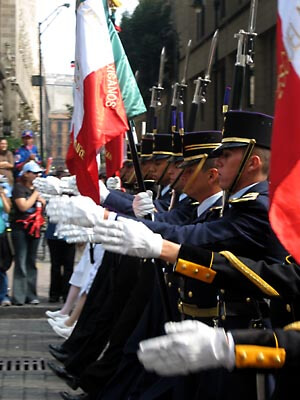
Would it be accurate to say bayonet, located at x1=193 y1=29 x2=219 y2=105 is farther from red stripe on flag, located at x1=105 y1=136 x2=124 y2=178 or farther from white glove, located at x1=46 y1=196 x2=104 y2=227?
white glove, located at x1=46 y1=196 x2=104 y2=227

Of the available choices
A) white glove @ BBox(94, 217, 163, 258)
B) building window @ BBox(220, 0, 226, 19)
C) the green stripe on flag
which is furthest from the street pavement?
building window @ BBox(220, 0, 226, 19)

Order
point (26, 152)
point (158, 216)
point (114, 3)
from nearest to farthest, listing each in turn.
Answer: point (114, 3) < point (158, 216) < point (26, 152)

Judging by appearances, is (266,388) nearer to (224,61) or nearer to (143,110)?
(143,110)

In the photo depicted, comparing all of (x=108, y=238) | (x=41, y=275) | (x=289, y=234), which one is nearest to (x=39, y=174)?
(x=41, y=275)

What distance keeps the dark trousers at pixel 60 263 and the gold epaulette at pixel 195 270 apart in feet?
28.2

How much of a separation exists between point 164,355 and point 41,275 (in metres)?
13.7

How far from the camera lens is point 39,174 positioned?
12.5 metres

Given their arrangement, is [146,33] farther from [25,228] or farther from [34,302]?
[34,302]

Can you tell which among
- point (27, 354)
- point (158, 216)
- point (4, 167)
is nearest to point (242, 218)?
point (158, 216)

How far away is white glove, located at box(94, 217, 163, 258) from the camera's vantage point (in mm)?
3717

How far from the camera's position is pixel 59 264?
41.0 ft

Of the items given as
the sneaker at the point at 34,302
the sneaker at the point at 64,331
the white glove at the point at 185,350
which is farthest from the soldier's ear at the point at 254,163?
the sneaker at the point at 34,302

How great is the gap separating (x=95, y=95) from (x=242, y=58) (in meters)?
0.92

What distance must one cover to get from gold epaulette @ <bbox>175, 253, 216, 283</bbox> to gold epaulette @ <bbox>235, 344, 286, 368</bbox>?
0.84 m
